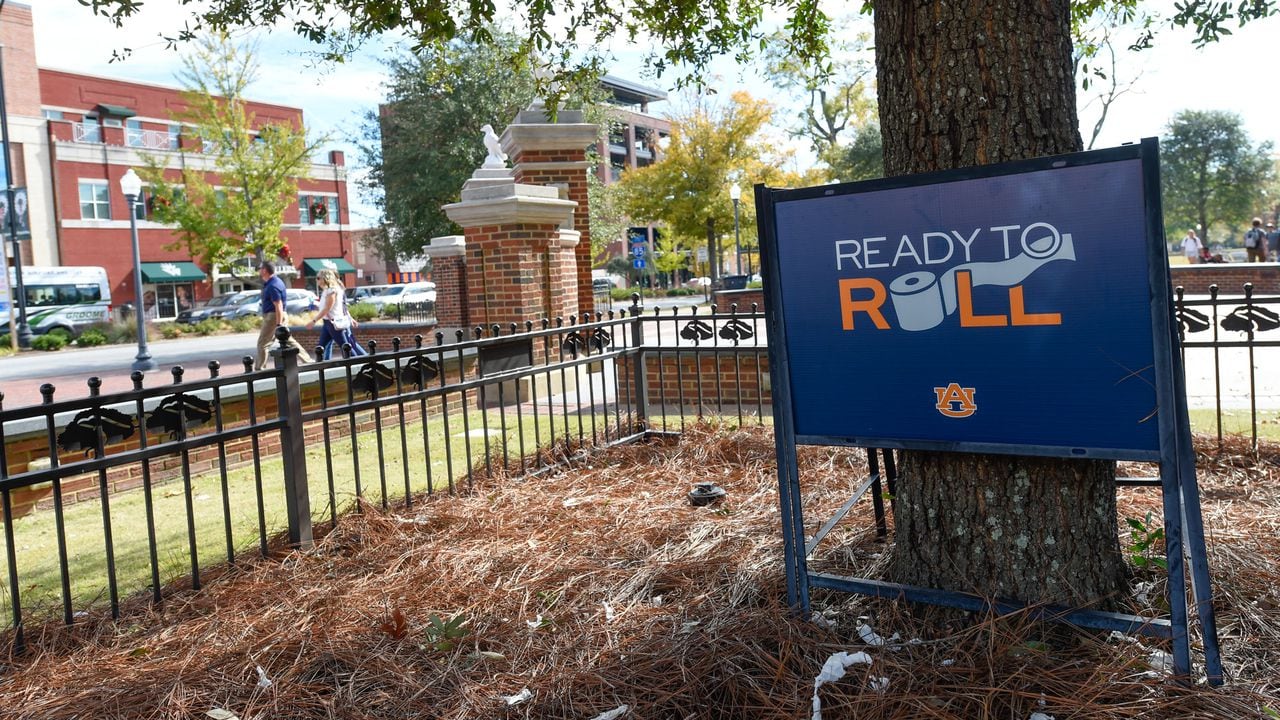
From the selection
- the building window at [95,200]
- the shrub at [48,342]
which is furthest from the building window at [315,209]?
the shrub at [48,342]

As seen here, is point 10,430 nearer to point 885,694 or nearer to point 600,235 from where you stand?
point 885,694

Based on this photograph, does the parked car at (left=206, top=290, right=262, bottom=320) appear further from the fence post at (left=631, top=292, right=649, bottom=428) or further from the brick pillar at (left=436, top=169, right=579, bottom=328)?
the fence post at (left=631, top=292, right=649, bottom=428)

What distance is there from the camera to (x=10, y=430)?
561 cm

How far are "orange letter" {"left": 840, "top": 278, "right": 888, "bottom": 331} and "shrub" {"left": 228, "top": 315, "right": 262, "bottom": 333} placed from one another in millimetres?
31306

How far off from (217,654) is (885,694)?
2.15 metres

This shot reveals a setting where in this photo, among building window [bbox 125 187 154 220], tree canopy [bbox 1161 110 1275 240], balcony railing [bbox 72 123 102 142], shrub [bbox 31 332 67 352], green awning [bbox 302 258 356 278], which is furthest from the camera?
green awning [bbox 302 258 356 278]

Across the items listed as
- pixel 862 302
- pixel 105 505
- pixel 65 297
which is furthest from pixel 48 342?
pixel 862 302

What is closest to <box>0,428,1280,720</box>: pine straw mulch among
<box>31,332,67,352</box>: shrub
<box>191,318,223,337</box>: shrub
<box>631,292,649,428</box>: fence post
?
<box>631,292,649,428</box>: fence post

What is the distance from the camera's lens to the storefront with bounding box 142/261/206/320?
132 feet

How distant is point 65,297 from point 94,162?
11.7 metres

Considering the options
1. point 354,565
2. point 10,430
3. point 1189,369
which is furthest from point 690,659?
point 1189,369

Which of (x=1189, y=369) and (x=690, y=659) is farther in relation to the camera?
(x=1189, y=369)

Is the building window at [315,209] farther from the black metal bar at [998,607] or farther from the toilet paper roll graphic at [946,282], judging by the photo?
the toilet paper roll graphic at [946,282]

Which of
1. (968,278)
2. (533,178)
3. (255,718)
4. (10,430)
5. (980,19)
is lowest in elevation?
(255,718)
